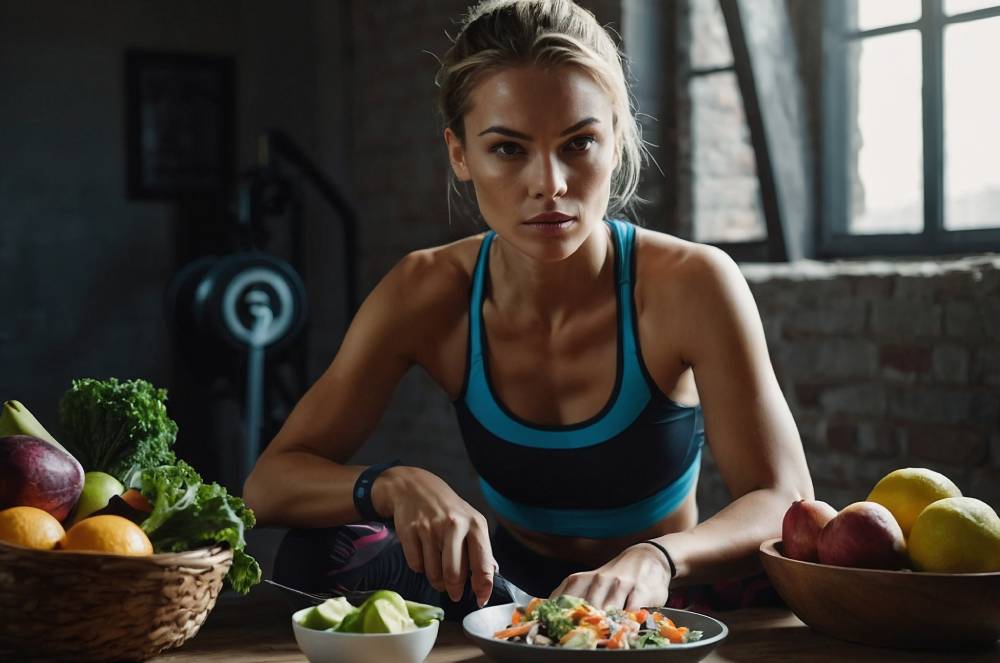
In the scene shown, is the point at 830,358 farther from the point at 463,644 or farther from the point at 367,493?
the point at 463,644

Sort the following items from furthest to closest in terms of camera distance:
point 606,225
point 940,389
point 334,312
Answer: point 334,312 < point 940,389 < point 606,225

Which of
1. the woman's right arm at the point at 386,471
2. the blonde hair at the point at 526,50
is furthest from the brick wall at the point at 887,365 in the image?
the woman's right arm at the point at 386,471

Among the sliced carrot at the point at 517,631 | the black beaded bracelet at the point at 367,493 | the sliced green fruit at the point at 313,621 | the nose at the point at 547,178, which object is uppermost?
the nose at the point at 547,178

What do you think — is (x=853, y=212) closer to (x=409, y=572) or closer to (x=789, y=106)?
(x=789, y=106)

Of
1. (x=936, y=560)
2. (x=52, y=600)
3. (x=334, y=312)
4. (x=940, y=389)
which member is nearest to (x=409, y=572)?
(x=52, y=600)

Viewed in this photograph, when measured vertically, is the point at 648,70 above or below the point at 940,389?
above

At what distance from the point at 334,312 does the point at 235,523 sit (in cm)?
418

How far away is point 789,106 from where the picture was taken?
3.39 meters

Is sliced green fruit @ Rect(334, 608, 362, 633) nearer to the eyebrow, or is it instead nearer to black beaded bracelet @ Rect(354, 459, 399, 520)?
black beaded bracelet @ Rect(354, 459, 399, 520)

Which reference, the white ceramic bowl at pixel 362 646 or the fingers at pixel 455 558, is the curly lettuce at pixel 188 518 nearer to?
the white ceramic bowl at pixel 362 646

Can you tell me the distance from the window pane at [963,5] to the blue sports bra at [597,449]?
1.59 metres

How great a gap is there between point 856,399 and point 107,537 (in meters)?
2.22

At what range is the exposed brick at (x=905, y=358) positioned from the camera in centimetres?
271

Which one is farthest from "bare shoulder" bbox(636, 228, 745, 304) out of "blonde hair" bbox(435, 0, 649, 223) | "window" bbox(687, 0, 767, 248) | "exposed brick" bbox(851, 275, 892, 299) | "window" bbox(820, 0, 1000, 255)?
"window" bbox(687, 0, 767, 248)
